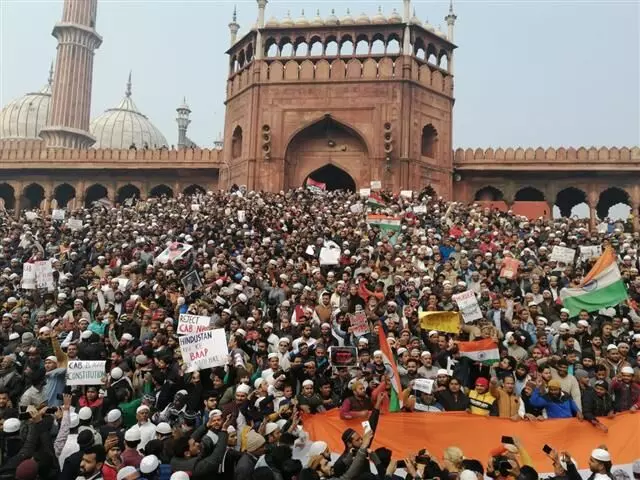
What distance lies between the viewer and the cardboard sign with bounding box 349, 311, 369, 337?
8.08 metres

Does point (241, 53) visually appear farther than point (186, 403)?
Yes

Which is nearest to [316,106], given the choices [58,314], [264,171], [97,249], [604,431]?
[264,171]

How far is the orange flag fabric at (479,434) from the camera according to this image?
593cm

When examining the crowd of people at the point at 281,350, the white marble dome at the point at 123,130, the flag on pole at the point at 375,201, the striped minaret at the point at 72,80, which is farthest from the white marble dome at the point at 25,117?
the crowd of people at the point at 281,350

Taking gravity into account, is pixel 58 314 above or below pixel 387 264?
below

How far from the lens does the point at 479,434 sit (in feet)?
19.7

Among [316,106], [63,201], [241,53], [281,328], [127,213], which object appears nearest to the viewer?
[281,328]

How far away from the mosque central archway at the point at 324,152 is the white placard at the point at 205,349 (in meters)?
19.1

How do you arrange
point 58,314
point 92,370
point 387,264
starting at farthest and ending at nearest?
point 387,264
point 58,314
point 92,370

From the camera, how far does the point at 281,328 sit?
8602mm

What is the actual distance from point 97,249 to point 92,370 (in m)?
7.78

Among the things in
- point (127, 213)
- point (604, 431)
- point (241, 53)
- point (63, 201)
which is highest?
point (241, 53)

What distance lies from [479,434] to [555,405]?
0.85 m

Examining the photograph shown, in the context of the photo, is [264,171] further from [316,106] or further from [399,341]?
[399,341]
